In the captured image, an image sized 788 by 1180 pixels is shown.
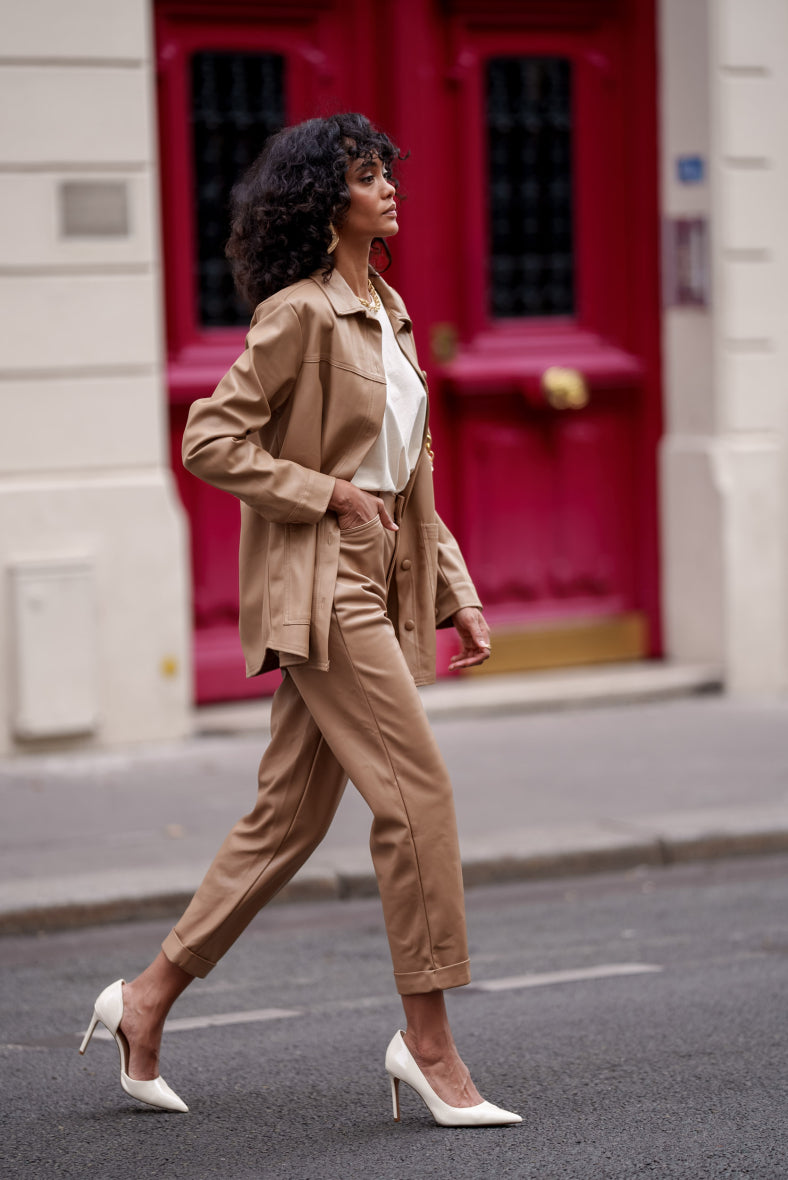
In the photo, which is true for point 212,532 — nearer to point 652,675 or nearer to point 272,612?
point 652,675

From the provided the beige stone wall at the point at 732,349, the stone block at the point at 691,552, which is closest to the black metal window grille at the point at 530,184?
the beige stone wall at the point at 732,349

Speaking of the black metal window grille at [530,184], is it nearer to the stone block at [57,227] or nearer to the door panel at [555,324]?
the door panel at [555,324]

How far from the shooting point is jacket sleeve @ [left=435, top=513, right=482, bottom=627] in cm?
430

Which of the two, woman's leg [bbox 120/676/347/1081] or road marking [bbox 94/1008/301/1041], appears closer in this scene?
woman's leg [bbox 120/676/347/1081]

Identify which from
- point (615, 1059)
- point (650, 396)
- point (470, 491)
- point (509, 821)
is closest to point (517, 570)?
point (470, 491)

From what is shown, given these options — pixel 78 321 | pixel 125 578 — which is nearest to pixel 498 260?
pixel 78 321

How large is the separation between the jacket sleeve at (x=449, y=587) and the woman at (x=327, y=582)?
0.11 metres

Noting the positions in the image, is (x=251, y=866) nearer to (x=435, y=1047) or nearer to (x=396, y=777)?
(x=396, y=777)

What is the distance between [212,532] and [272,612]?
16.3 feet

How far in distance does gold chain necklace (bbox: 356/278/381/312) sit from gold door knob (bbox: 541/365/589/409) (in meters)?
5.35

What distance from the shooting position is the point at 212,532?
8.96 meters

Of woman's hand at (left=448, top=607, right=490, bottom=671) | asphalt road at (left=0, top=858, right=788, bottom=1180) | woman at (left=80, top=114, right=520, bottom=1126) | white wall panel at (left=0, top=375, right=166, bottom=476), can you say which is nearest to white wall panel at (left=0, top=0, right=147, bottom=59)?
white wall panel at (left=0, top=375, right=166, bottom=476)

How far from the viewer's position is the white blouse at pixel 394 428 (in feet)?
13.4

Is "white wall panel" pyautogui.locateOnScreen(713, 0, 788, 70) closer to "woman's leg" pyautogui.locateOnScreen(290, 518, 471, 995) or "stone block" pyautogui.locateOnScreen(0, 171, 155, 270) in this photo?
"stone block" pyautogui.locateOnScreen(0, 171, 155, 270)
